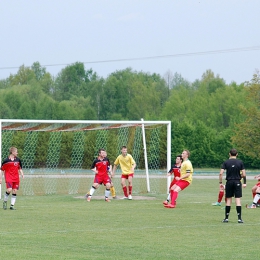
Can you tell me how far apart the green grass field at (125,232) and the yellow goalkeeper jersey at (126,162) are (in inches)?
140

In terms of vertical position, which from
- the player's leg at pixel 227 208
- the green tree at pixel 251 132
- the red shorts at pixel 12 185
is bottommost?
the player's leg at pixel 227 208

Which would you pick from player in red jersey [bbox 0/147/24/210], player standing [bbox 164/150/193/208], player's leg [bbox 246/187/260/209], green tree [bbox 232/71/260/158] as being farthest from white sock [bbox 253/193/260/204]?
green tree [bbox 232/71/260/158]

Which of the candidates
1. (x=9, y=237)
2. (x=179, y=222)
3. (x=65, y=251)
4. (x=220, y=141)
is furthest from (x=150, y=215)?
Answer: (x=220, y=141)

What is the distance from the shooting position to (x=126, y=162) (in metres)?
23.8

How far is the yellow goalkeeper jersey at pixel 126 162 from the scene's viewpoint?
23.8 metres

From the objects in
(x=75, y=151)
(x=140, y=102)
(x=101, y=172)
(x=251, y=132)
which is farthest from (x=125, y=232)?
(x=140, y=102)

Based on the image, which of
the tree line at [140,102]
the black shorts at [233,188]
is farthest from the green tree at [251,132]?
the black shorts at [233,188]

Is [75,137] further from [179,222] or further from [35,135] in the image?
[179,222]

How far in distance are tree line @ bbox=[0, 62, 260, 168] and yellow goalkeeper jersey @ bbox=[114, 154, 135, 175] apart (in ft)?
124

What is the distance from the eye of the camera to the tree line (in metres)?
64.5

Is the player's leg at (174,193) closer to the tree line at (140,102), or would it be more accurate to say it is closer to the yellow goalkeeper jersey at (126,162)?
the yellow goalkeeper jersey at (126,162)

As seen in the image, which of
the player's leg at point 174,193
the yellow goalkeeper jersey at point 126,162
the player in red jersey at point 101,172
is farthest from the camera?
the yellow goalkeeper jersey at point 126,162

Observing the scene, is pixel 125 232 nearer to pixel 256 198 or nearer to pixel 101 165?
pixel 256 198

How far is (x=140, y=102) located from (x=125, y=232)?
79829mm
